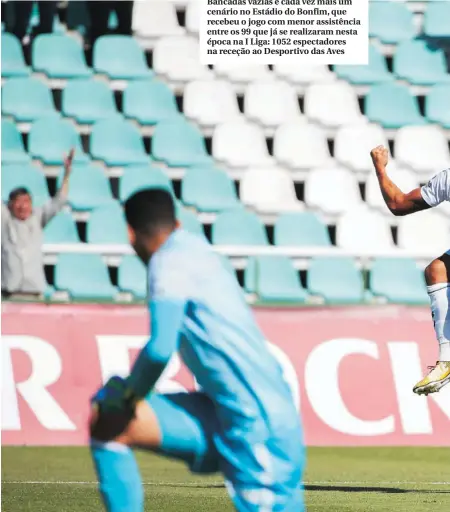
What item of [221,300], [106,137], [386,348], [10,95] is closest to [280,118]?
[106,137]

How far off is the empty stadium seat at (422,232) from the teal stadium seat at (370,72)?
1713mm

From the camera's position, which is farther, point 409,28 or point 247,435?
point 409,28

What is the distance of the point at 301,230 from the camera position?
1209 centimetres

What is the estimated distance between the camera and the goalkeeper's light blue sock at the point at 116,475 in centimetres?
412

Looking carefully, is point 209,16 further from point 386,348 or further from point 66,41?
point 66,41

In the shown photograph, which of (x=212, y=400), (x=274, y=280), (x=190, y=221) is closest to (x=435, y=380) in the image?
(x=212, y=400)

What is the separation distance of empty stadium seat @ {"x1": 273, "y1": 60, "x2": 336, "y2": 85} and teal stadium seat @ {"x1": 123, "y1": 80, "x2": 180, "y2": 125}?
1.22 metres

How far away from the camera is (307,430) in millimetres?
9367

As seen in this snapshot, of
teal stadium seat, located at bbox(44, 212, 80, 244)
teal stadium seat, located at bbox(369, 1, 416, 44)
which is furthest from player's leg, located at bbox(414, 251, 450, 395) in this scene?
teal stadium seat, located at bbox(369, 1, 416, 44)

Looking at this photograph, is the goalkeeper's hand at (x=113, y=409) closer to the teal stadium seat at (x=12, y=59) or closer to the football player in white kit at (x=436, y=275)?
the football player in white kit at (x=436, y=275)

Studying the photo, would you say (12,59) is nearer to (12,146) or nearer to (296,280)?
(12,146)

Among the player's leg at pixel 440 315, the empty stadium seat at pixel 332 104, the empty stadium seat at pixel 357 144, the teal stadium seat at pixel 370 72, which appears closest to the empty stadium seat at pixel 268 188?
the empty stadium seat at pixel 357 144

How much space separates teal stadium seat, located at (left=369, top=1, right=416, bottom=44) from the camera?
13.7 m

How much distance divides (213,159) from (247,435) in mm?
8829
